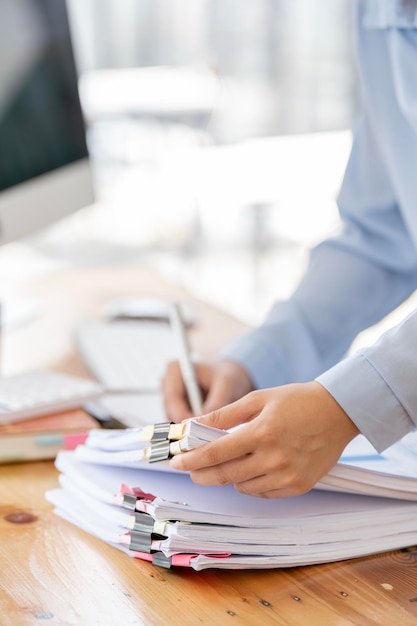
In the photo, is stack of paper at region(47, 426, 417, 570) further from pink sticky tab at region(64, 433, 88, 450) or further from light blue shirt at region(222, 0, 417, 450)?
light blue shirt at region(222, 0, 417, 450)

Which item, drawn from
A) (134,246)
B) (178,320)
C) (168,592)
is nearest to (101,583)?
(168,592)

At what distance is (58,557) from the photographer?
693 millimetres

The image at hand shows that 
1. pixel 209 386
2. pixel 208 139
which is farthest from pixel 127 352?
pixel 208 139

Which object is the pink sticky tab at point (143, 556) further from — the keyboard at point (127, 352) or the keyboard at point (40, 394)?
the keyboard at point (127, 352)

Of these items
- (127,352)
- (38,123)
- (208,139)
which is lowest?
(208,139)

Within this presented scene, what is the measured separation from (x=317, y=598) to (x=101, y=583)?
153mm

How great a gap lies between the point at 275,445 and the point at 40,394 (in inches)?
14.0

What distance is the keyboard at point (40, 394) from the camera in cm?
89

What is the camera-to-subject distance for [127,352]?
122 cm

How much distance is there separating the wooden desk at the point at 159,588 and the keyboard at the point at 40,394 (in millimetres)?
120

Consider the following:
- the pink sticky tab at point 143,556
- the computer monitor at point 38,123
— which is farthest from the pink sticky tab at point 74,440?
the computer monitor at point 38,123

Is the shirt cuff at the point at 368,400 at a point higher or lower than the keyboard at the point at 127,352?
higher

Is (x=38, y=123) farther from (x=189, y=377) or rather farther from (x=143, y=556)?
(x=143, y=556)

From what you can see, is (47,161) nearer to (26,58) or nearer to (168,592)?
(26,58)
